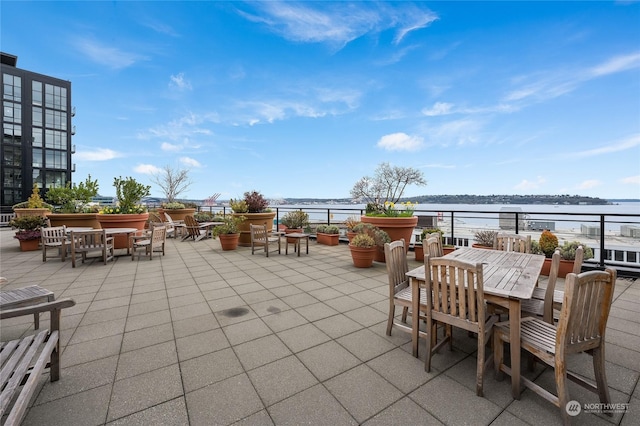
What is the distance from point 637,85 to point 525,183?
1311 centimetres

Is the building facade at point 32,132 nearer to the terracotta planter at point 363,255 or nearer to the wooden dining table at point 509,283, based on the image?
the terracotta planter at point 363,255

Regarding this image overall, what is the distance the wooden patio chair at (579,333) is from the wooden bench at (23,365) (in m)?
2.53

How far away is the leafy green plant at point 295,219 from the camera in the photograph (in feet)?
28.2

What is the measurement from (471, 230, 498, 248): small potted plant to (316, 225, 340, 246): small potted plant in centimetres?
349

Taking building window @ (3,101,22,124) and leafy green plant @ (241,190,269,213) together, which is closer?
leafy green plant @ (241,190,269,213)

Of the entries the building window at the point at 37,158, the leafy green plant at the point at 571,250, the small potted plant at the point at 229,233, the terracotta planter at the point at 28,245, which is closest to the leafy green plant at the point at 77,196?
the terracotta planter at the point at 28,245

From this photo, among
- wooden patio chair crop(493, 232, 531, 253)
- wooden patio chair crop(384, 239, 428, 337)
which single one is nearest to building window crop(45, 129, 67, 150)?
wooden patio chair crop(384, 239, 428, 337)

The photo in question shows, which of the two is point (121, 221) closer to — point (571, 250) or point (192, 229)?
point (192, 229)

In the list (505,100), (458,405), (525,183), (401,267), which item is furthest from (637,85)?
(525,183)

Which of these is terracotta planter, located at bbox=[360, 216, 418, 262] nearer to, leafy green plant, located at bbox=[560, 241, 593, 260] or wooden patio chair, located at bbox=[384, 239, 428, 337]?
leafy green plant, located at bbox=[560, 241, 593, 260]

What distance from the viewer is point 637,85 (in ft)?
16.6

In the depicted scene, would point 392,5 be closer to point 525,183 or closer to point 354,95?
point 354,95

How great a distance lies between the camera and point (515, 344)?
5.31 feet

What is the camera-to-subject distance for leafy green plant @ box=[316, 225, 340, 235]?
25.0 feet
